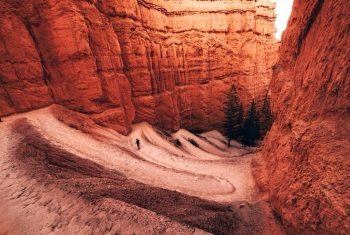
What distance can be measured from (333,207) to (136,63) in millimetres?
19581

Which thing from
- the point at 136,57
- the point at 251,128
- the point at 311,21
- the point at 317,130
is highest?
the point at 311,21

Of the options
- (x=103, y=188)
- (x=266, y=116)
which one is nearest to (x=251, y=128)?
(x=266, y=116)

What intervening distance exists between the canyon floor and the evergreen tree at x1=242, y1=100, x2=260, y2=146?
9749mm

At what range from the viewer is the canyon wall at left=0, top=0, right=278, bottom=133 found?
13.7m

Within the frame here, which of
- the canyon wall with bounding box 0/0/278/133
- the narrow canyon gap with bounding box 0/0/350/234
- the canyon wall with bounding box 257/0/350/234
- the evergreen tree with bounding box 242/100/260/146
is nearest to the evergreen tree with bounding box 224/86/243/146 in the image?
the evergreen tree with bounding box 242/100/260/146

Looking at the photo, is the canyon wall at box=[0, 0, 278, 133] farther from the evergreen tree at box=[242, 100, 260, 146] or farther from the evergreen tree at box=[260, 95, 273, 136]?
the evergreen tree at box=[242, 100, 260, 146]

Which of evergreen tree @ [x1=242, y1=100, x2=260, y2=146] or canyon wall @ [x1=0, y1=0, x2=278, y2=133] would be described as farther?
evergreen tree @ [x1=242, y1=100, x2=260, y2=146]

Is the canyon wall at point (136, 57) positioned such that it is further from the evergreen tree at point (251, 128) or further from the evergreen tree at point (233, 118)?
the evergreen tree at point (251, 128)

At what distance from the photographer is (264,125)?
1073 inches

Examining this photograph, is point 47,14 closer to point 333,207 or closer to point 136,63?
point 136,63

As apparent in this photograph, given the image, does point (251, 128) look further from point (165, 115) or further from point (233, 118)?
point (165, 115)

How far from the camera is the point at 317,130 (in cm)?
579

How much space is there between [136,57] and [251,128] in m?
16.4

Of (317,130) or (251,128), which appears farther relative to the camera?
(251,128)
